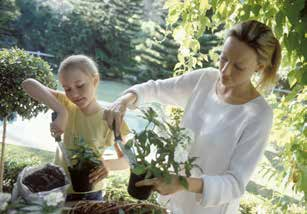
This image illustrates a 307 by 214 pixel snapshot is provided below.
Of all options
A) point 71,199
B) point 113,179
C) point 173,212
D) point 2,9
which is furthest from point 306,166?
point 2,9

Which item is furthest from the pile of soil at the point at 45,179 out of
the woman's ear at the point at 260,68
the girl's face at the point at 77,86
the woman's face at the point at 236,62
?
the woman's ear at the point at 260,68

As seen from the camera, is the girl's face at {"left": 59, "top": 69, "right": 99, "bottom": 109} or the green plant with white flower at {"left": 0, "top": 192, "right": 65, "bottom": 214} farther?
the girl's face at {"left": 59, "top": 69, "right": 99, "bottom": 109}

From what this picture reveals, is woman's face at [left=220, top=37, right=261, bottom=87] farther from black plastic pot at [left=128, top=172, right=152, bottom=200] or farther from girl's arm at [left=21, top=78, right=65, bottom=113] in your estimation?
girl's arm at [left=21, top=78, right=65, bottom=113]

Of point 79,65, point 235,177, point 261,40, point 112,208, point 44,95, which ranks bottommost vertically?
point 112,208

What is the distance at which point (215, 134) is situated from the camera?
40.8 inches

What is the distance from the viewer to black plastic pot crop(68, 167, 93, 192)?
1.05 metres

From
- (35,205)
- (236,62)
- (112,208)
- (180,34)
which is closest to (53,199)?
(35,205)

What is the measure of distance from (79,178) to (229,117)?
1.51 ft

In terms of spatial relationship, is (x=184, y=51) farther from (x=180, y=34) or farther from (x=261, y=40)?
(x=261, y=40)

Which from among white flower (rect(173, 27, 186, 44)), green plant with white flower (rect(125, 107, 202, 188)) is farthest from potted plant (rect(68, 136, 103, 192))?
white flower (rect(173, 27, 186, 44))

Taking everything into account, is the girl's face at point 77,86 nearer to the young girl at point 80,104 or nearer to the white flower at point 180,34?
the young girl at point 80,104

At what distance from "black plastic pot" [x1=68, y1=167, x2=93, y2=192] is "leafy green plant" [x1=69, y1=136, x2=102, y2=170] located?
12 millimetres

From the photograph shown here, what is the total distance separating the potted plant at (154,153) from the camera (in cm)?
83

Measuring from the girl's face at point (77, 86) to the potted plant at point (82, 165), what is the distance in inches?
8.7
